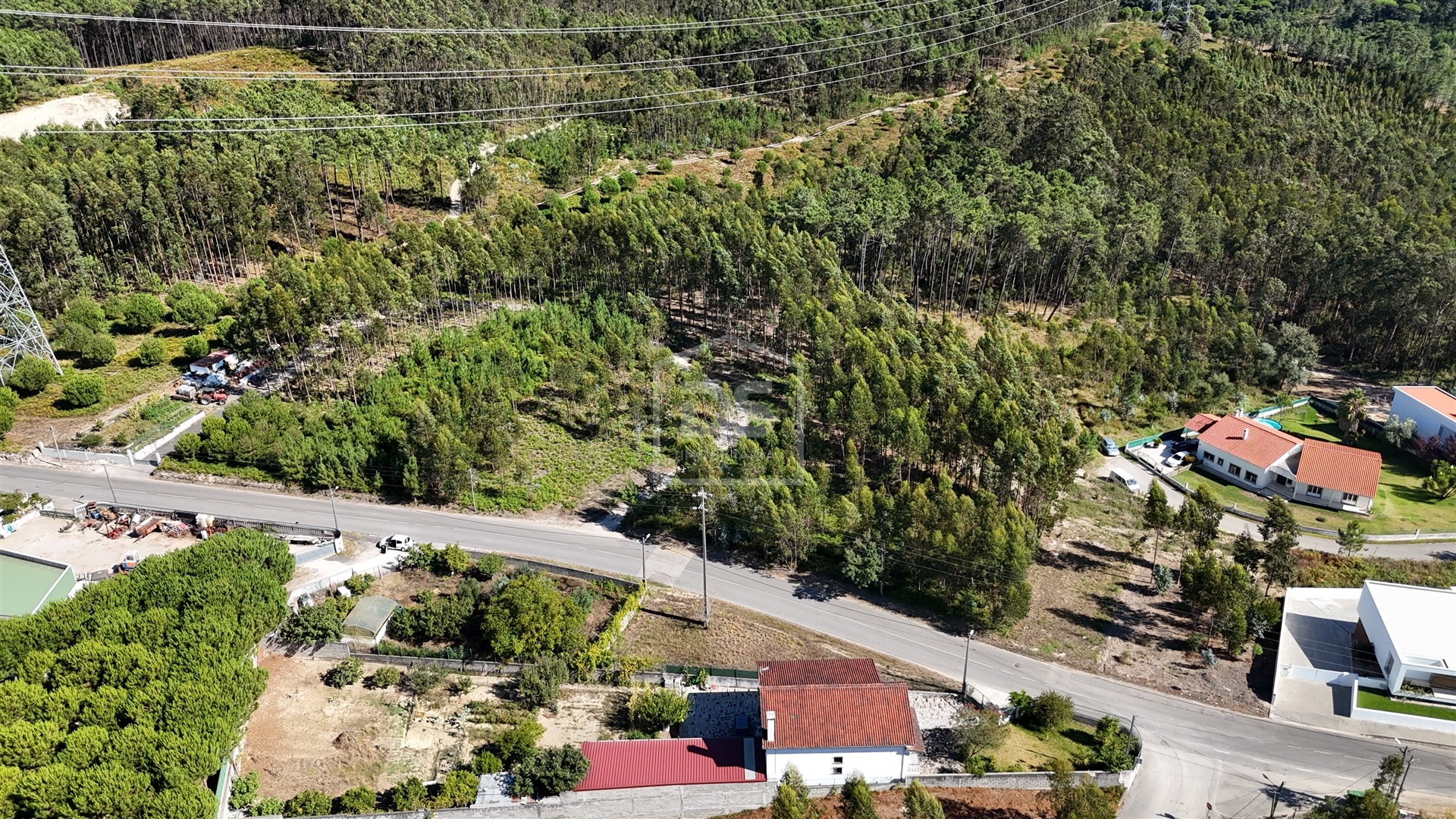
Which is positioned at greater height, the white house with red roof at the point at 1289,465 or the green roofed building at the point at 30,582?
the green roofed building at the point at 30,582

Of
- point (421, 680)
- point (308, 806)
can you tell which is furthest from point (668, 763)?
point (308, 806)

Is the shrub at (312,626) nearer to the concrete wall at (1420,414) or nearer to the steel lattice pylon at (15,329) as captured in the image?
the steel lattice pylon at (15,329)

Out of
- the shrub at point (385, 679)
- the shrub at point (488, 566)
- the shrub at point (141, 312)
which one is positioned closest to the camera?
the shrub at point (385, 679)

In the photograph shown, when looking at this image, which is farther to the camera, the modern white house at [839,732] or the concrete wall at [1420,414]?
the concrete wall at [1420,414]

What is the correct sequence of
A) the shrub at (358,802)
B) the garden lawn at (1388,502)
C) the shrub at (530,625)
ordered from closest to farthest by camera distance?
the shrub at (358,802) < the shrub at (530,625) < the garden lawn at (1388,502)

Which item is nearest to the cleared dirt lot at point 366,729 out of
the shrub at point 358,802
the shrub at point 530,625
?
the shrub at point 358,802

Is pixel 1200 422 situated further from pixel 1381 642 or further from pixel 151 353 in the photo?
pixel 151 353

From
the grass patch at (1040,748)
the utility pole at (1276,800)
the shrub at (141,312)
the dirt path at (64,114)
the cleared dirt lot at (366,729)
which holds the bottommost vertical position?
the utility pole at (1276,800)

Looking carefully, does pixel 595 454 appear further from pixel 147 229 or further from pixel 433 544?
pixel 147 229

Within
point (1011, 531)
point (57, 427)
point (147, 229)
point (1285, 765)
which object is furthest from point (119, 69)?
point (1285, 765)

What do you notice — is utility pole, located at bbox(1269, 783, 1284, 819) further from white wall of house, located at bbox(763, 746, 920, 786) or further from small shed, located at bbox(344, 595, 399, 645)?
small shed, located at bbox(344, 595, 399, 645)
